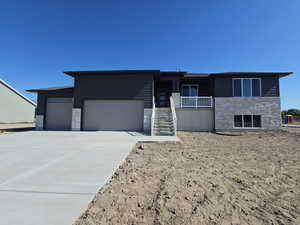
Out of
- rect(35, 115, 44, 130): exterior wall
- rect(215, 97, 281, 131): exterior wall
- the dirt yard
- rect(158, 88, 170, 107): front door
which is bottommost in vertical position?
the dirt yard

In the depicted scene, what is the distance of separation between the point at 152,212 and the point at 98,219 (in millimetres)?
723

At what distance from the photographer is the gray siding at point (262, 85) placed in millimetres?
10938

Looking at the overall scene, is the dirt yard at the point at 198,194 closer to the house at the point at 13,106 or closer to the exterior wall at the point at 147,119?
the exterior wall at the point at 147,119

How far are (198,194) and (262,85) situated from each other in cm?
1252

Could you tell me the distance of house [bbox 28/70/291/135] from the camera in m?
10.6

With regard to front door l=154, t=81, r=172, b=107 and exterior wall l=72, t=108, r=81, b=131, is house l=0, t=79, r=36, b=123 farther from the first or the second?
front door l=154, t=81, r=172, b=107

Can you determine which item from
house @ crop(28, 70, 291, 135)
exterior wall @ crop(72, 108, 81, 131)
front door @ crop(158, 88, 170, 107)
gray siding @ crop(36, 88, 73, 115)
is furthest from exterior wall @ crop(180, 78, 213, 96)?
gray siding @ crop(36, 88, 73, 115)

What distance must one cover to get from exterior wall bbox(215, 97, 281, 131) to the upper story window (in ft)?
1.47

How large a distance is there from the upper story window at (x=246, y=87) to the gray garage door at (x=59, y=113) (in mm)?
13977

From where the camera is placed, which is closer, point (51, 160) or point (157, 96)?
point (51, 160)

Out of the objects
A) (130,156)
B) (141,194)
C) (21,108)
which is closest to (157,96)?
(130,156)

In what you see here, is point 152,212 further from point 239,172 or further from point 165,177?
point 239,172

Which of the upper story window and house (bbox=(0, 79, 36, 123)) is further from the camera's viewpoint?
house (bbox=(0, 79, 36, 123))

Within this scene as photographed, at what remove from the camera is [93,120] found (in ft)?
35.4
